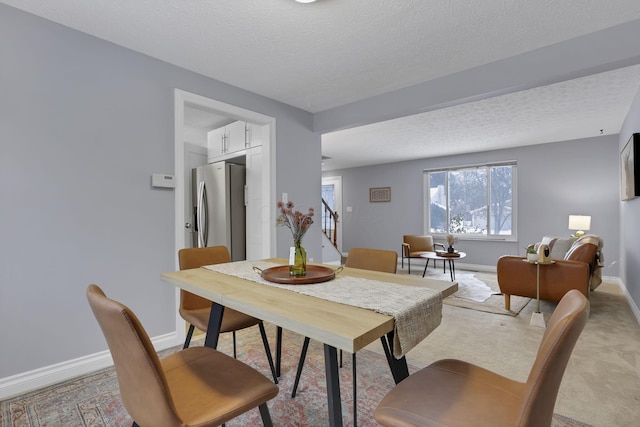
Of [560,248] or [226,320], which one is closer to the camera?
[226,320]

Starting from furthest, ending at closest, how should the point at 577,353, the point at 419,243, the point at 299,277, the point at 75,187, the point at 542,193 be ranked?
the point at 419,243 → the point at 542,193 → the point at 577,353 → the point at 75,187 → the point at 299,277

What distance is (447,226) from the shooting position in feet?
22.0

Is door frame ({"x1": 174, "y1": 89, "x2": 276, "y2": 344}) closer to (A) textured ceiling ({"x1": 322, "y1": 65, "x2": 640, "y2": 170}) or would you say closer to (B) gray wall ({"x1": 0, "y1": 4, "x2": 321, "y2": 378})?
(B) gray wall ({"x1": 0, "y1": 4, "x2": 321, "y2": 378})

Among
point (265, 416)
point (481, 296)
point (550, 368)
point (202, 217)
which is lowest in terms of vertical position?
point (481, 296)

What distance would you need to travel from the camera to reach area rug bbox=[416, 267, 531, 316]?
3676 millimetres

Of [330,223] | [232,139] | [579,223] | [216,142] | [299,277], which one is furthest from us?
[330,223]

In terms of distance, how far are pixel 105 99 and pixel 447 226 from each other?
6221mm

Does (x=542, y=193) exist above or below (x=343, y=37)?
below

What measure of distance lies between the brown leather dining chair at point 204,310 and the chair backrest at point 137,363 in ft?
2.74

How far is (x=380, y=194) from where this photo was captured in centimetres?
760

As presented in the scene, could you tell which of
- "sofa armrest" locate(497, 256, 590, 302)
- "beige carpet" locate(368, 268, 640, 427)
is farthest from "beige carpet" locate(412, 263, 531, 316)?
"sofa armrest" locate(497, 256, 590, 302)

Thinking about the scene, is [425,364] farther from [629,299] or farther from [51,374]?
[629,299]

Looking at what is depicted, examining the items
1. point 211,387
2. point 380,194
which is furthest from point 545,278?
point 380,194

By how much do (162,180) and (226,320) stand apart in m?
1.31
